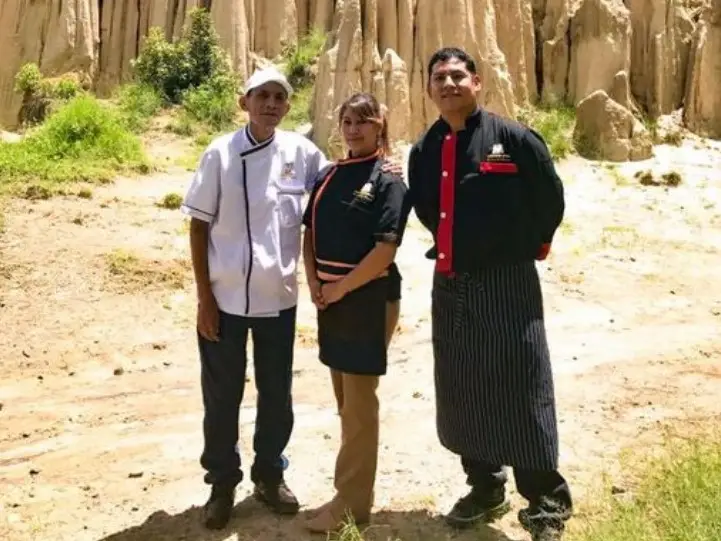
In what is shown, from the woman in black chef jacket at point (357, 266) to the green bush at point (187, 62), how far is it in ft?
39.5

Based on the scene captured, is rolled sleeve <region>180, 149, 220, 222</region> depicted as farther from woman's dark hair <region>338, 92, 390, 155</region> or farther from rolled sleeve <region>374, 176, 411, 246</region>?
rolled sleeve <region>374, 176, 411, 246</region>

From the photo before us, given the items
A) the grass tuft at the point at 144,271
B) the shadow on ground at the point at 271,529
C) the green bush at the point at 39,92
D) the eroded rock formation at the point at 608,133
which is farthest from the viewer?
the green bush at the point at 39,92

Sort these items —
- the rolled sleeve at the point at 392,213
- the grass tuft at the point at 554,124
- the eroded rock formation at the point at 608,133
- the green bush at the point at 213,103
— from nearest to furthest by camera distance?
the rolled sleeve at the point at 392,213
the grass tuft at the point at 554,124
the eroded rock formation at the point at 608,133
the green bush at the point at 213,103

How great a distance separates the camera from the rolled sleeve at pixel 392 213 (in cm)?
329

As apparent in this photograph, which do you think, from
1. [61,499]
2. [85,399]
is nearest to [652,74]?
[85,399]

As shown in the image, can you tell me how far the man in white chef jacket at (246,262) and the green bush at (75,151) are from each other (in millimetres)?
7289

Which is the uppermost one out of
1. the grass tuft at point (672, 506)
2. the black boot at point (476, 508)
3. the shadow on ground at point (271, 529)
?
the grass tuft at point (672, 506)

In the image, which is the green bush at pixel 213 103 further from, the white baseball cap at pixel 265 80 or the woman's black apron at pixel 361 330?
the woman's black apron at pixel 361 330

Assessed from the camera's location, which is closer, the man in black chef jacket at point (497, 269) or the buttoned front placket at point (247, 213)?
the man in black chef jacket at point (497, 269)

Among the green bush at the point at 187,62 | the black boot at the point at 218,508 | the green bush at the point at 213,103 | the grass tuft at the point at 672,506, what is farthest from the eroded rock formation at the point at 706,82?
the black boot at the point at 218,508

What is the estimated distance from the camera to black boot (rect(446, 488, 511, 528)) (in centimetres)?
370

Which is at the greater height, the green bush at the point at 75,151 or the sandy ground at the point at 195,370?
the green bush at the point at 75,151

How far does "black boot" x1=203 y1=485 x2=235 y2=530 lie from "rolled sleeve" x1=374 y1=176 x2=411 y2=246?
4.71 ft

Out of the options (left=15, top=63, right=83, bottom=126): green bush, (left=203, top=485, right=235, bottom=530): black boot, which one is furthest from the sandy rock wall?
(left=203, top=485, right=235, bottom=530): black boot
